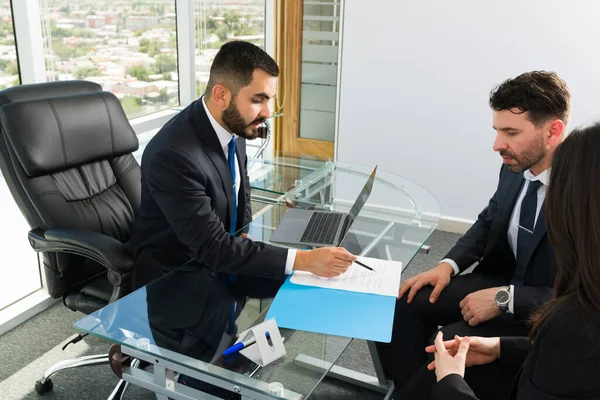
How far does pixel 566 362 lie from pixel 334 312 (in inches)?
24.3

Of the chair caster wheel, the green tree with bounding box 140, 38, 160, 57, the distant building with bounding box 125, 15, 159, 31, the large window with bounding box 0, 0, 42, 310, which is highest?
the distant building with bounding box 125, 15, 159, 31

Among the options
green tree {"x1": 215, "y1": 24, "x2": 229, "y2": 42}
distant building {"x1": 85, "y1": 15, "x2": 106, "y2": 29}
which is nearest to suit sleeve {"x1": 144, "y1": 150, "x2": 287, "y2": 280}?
distant building {"x1": 85, "y1": 15, "x2": 106, "y2": 29}

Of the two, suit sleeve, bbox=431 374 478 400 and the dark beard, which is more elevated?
the dark beard

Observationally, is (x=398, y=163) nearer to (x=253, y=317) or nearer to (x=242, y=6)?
(x=242, y=6)

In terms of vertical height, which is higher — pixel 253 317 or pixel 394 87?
pixel 394 87

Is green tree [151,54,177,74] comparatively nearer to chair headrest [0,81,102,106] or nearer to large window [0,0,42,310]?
large window [0,0,42,310]

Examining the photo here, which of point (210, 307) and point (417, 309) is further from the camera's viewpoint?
point (417, 309)

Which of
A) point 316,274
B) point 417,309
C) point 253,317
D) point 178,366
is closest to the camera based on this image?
point 178,366

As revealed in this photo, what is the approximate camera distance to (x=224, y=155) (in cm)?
211

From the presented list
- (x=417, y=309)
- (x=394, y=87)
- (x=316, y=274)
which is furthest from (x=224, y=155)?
(x=394, y=87)

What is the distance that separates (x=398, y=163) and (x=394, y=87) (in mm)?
521

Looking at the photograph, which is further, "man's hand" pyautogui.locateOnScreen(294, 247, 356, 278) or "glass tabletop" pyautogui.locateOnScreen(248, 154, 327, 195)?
"glass tabletop" pyautogui.locateOnScreen(248, 154, 327, 195)

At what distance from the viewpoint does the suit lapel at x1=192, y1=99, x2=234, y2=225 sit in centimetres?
206

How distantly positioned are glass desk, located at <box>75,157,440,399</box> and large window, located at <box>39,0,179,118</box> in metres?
1.43
